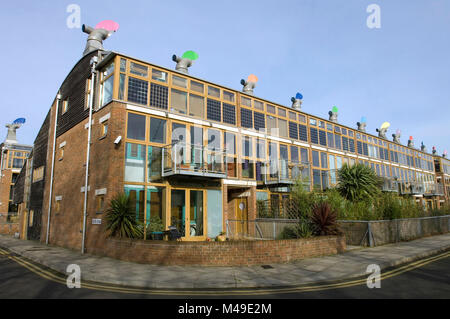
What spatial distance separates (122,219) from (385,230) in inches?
460

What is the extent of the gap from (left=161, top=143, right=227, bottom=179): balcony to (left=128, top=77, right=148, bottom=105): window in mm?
2496

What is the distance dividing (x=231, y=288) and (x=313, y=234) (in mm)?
6074

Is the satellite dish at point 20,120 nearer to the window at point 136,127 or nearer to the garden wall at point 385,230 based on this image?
the window at point 136,127

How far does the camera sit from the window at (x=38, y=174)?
70.5 ft

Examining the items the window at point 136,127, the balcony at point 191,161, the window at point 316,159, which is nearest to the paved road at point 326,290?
the balcony at point 191,161

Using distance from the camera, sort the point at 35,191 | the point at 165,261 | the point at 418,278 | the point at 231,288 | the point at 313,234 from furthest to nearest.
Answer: the point at 35,191, the point at 313,234, the point at 165,261, the point at 418,278, the point at 231,288

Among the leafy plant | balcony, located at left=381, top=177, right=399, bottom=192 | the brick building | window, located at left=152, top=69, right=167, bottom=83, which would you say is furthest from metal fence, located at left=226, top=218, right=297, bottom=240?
balcony, located at left=381, top=177, right=399, bottom=192

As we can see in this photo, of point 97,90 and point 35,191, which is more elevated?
point 97,90

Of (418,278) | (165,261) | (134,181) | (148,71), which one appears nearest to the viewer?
(418,278)

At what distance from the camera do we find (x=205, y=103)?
16359mm

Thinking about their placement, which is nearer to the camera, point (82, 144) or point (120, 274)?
point (120, 274)

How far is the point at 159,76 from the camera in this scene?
14.8 metres

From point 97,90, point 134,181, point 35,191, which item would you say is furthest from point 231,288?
point 35,191

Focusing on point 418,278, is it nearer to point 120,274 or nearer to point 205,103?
point 120,274
